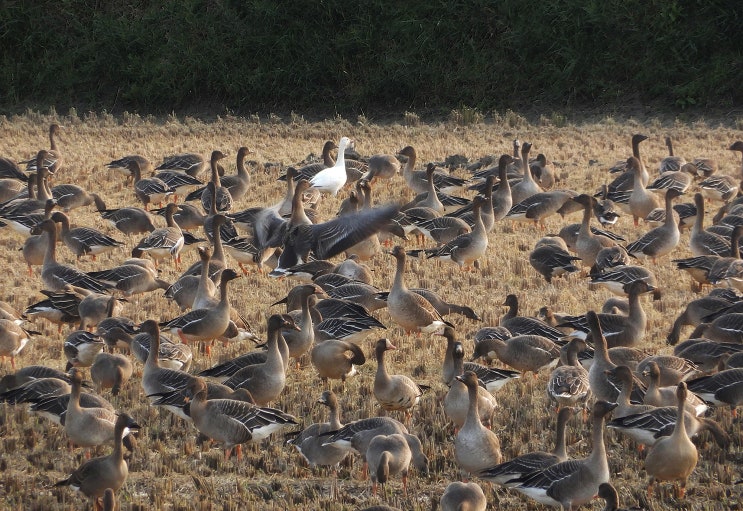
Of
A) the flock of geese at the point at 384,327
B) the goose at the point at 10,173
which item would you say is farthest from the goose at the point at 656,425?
the goose at the point at 10,173

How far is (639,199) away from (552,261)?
3589 millimetres

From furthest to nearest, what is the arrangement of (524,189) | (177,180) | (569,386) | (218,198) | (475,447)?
(177,180), (524,189), (218,198), (569,386), (475,447)

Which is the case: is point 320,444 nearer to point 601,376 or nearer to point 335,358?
point 335,358

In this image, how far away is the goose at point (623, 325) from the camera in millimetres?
10297

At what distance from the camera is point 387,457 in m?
7.28

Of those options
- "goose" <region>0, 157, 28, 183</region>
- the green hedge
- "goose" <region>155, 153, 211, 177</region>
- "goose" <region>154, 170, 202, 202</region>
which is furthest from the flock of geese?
the green hedge

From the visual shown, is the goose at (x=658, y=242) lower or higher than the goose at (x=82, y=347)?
higher

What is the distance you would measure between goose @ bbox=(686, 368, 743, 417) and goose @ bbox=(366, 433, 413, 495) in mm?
2660

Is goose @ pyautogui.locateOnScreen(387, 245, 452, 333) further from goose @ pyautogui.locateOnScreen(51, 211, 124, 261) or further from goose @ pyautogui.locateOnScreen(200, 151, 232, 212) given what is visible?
goose @ pyautogui.locateOnScreen(200, 151, 232, 212)

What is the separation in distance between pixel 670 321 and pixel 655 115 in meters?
16.7

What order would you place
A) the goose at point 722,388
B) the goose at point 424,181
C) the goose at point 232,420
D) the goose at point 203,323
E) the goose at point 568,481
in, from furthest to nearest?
the goose at point 424,181
the goose at point 203,323
the goose at point 722,388
the goose at point 232,420
the goose at point 568,481

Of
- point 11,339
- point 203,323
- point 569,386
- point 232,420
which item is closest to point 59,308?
point 11,339

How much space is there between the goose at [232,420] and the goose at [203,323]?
2206mm

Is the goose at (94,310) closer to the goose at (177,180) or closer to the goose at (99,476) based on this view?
the goose at (99,476)
